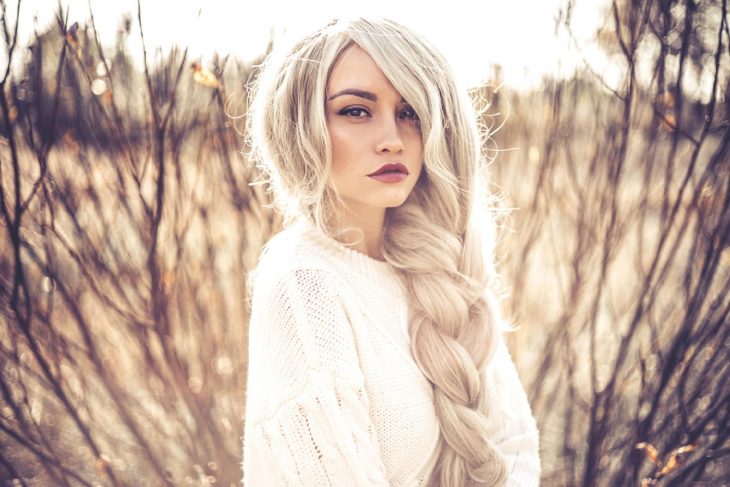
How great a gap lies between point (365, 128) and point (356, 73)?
126mm

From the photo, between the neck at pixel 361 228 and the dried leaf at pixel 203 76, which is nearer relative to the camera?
the neck at pixel 361 228

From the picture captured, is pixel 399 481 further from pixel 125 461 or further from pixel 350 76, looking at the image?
pixel 125 461

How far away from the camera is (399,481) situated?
4.74 ft

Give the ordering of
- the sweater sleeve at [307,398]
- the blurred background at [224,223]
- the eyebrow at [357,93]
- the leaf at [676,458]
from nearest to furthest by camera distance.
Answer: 1. the sweater sleeve at [307,398]
2. the eyebrow at [357,93]
3. the blurred background at [224,223]
4. the leaf at [676,458]

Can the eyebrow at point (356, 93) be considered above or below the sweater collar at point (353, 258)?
above

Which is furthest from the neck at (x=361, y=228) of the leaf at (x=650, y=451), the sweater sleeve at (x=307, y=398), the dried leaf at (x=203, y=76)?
the leaf at (x=650, y=451)

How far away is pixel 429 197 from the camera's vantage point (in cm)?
177

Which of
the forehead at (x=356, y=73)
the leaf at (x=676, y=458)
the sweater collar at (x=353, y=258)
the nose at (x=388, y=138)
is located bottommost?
the leaf at (x=676, y=458)

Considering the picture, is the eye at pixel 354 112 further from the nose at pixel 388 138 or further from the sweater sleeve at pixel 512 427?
the sweater sleeve at pixel 512 427

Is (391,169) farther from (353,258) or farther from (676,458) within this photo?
(676,458)

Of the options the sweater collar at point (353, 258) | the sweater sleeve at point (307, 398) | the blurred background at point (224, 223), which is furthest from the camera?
the blurred background at point (224, 223)

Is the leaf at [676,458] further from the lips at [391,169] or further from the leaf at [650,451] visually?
the lips at [391,169]

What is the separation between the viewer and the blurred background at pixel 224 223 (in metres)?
1.99

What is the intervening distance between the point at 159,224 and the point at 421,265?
38.1 inches
